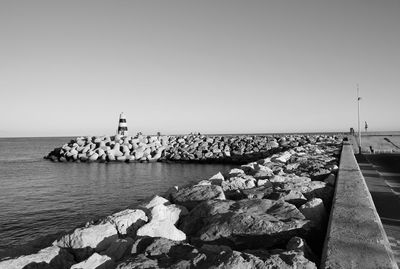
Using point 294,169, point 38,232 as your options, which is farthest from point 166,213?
point 38,232

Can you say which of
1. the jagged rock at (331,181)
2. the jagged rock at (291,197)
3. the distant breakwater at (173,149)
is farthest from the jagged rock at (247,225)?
the distant breakwater at (173,149)

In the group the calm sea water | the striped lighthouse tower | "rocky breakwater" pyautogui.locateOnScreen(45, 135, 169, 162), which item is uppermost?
the striped lighthouse tower

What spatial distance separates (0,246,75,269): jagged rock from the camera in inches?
127

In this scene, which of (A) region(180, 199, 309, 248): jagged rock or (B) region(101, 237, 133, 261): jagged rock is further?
(A) region(180, 199, 309, 248): jagged rock

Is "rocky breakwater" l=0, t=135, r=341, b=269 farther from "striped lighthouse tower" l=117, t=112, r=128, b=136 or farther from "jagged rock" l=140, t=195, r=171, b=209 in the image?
"striped lighthouse tower" l=117, t=112, r=128, b=136

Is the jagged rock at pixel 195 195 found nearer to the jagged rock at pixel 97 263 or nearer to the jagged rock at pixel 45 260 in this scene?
the jagged rock at pixel 45 260

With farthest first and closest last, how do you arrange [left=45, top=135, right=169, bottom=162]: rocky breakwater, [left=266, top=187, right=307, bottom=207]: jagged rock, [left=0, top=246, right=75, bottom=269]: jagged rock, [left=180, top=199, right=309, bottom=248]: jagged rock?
[left=45, top=135, right=169, bottom=162]: rocky breakwater → [left=266, top=187, right=307, bottom=207]: jagged rock → [left=180, top=199, right=309, bottom=248]: jagged rock → [left=0, top=246, right=75, bottom=269]: jagged rock

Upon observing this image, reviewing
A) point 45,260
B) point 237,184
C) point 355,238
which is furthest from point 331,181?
point 45,260

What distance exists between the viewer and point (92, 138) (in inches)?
1373

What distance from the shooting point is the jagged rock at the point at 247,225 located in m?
3.56

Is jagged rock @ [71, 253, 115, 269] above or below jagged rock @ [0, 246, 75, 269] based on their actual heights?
above

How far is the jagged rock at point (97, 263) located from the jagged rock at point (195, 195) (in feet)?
7.42

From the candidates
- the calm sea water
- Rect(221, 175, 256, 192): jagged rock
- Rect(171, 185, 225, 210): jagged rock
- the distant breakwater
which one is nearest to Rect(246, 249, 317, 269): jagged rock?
Rect(171, 185, 225, 210): jagged rock

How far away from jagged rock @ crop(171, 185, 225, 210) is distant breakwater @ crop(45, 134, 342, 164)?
2080cm
